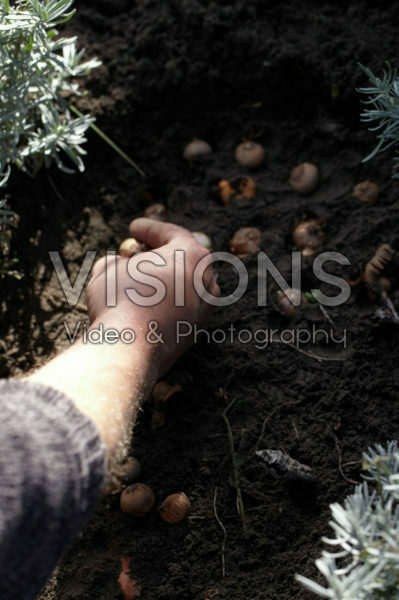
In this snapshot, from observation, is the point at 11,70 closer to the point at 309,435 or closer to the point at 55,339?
the point at 55,339

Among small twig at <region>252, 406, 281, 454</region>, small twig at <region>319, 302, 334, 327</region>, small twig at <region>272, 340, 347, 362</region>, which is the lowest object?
small twig at <region>252, 406, 281, 454</region>

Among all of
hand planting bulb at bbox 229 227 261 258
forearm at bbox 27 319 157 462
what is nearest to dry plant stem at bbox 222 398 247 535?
forearm at bbox 27 319 157 462

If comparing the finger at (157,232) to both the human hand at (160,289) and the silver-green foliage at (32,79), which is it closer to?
the human hand at (160,289)

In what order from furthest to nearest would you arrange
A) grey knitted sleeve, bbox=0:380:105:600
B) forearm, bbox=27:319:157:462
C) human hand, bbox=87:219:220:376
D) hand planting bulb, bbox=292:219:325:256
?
1. hand planting bulb, bbox=292:219:325:256
2. human hand, bbox=87:219:220:376
3. forearm, bbox=27:319:157:462
4. grey knitted sleeve, bbox=0:380:105:600

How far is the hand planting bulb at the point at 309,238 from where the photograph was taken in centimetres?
178

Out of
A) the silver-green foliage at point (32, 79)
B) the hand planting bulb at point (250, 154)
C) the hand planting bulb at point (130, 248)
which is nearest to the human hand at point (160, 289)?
the hand planting bulb at point (130, 248)

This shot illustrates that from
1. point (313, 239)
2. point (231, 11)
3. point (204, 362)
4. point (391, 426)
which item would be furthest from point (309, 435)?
point (231, 11)

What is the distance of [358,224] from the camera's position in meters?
1.78

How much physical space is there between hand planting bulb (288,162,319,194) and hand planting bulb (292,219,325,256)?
17 centimetres

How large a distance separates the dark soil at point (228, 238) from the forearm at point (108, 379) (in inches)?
14.7

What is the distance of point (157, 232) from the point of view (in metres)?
1.67

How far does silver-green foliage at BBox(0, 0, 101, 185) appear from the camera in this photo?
140cm

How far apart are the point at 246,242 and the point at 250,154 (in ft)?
1.21

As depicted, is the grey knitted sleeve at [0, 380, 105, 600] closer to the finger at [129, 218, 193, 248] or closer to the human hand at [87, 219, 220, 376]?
the human hand at [87, 219, 220, 376]
